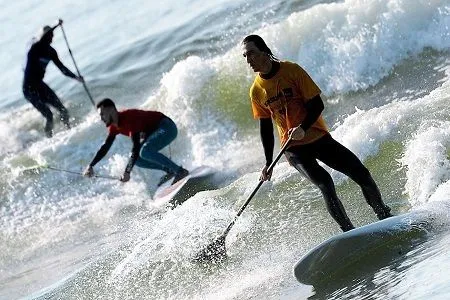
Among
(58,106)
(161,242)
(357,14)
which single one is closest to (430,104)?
(161,242)

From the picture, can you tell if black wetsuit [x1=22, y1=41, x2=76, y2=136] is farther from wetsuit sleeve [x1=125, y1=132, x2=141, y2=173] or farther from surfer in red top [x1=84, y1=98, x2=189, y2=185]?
wetsuit sleeve [x1=125, y1=132, x2=141, y2=173]

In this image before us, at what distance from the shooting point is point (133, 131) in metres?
11.7

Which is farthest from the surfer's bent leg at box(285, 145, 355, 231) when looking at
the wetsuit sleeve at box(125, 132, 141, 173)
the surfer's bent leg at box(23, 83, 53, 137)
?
the surfer's bent leg at box(23, 83, 53, 137)

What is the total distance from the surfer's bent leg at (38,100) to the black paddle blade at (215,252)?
29.2 ft

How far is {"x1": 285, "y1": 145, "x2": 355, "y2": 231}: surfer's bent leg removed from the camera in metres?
7.26

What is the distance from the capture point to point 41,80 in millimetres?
16547

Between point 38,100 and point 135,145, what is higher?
point 38,100

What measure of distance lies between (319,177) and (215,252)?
5.27 feet

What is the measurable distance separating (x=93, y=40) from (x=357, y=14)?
37.3 feet

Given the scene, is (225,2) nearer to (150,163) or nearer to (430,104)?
(150,163)

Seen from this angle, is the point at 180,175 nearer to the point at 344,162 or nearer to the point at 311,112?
the point at 344,162

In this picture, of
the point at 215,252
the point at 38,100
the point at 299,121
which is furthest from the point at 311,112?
the point at 38,100

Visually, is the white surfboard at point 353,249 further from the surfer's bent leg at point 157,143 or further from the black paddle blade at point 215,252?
the surfer's bent leg at point 157,143

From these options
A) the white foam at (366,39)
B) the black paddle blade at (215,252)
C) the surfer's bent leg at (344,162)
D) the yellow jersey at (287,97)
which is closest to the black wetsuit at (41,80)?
the white foam at (366,39)
